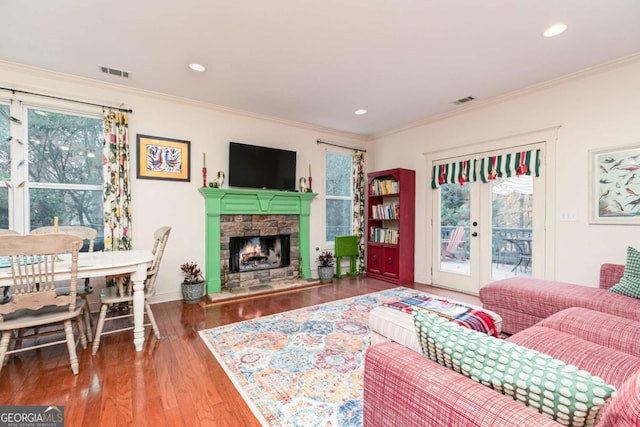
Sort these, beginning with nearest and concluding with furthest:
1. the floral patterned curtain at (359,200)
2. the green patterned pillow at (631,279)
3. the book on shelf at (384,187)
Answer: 1. the green patterned pillow at (631,279)
2. the book on shelf at (384,187)
3. the floral patterned curtain at (359,200)

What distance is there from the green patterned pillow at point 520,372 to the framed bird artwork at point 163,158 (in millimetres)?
3678

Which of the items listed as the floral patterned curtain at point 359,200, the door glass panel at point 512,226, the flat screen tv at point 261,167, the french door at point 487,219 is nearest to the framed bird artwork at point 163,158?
the flat screen tv at point 261,167

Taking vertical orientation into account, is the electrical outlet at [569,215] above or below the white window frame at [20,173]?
below

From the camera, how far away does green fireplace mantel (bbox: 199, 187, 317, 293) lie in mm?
4020

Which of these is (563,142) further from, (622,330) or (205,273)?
(205,273)

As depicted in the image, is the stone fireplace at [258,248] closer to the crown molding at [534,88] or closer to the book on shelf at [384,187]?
the book on shelf at [384,187]

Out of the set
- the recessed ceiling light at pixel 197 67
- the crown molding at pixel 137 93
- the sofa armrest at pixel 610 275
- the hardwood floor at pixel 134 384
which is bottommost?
the hardwood floor at pixel 134 384

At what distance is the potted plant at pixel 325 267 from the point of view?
4.78m

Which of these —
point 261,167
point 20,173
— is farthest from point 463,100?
point 20,173

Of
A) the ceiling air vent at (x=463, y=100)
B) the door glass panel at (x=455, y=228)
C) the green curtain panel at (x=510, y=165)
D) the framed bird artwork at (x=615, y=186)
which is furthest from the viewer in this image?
the door glass panel at (x=455, y=228)

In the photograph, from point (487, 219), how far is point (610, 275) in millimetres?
1496

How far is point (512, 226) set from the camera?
3.75 meters

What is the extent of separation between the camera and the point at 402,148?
5.14 m

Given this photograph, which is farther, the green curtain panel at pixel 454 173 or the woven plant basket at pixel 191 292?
the green curtain panel at pixel 454 173
